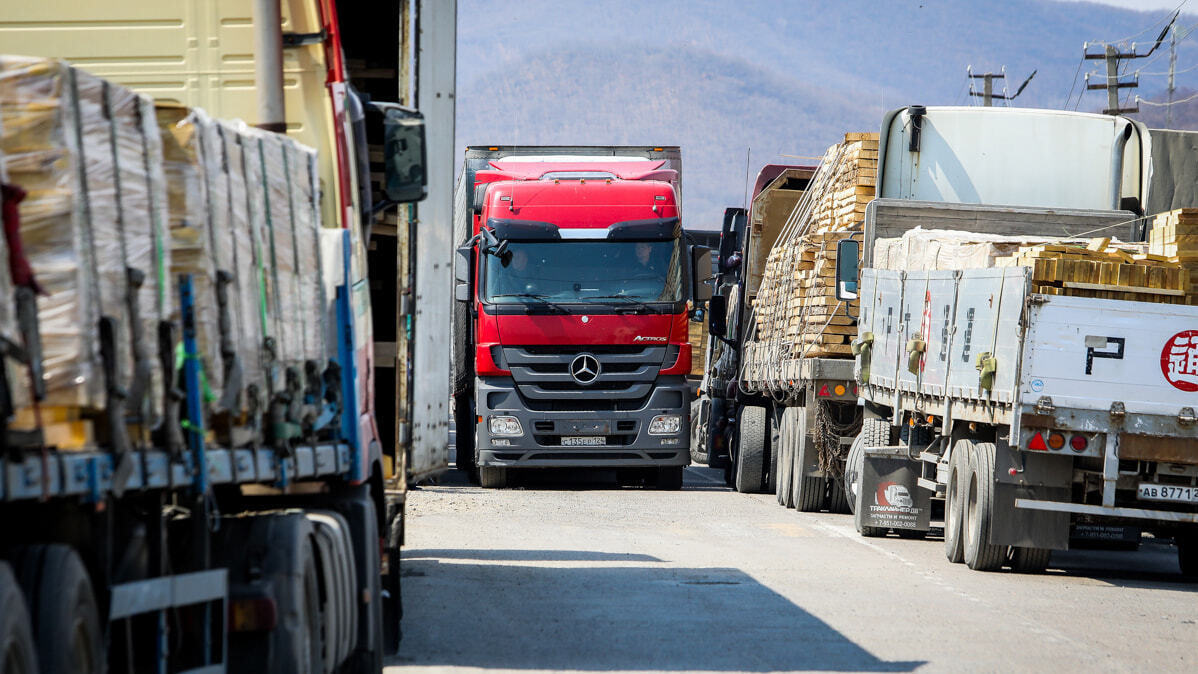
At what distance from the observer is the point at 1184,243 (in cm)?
1227

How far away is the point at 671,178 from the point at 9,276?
18.4 m

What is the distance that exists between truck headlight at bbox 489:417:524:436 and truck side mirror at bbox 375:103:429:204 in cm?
1243

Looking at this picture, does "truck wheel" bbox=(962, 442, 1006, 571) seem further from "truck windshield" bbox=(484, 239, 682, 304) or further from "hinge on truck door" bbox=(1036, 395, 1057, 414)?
"truck windshield" bbox=(484, 239, 682, 304)

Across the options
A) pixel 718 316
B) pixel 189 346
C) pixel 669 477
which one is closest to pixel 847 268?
pixel 669 477

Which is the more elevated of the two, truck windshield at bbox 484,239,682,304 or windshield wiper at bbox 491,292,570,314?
truck windshield at bbox 484,239,682,304

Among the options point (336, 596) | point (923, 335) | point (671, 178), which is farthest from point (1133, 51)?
point (336, 596)

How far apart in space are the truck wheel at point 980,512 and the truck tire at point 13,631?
31.3 feet

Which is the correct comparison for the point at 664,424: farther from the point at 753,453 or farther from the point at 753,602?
the point at 753,602

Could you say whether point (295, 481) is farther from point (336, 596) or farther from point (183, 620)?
point (183, 620)

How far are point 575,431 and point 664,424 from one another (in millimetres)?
1098

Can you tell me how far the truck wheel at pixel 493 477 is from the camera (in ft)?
70.0

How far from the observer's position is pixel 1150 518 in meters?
12.4

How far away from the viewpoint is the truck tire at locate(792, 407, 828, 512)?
1884cm

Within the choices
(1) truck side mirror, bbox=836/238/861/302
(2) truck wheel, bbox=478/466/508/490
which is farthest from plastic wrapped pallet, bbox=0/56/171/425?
(2) truck wheel, bbox=478/466/508/490
